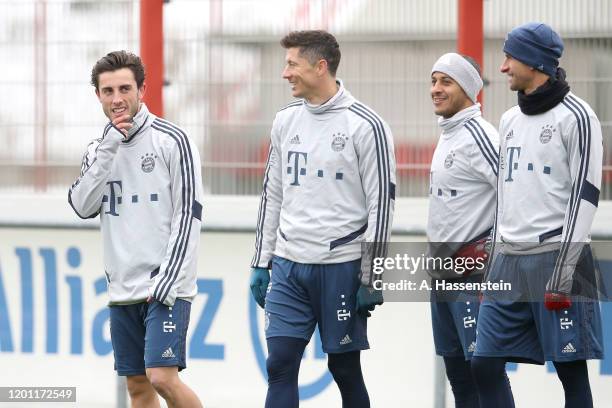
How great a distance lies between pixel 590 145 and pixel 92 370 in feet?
12.0

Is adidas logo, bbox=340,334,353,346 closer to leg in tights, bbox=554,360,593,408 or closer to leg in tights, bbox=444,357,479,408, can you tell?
leg in tights, bbox=444,357,479,408

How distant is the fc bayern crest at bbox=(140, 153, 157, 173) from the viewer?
23.9 feet

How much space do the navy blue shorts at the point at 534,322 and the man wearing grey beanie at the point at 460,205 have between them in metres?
0.49

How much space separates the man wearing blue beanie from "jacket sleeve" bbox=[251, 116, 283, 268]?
1127mm

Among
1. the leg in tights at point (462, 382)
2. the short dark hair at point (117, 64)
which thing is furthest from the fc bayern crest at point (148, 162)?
the leg in tights at point (462, 382)

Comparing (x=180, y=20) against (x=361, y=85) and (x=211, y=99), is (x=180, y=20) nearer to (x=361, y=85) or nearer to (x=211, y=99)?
(x=211, y=99)

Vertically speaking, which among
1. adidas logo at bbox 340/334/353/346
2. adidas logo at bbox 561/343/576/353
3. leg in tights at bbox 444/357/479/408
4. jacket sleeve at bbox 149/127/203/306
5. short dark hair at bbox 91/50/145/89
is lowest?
leg in tights at bbox 444/357/479/408

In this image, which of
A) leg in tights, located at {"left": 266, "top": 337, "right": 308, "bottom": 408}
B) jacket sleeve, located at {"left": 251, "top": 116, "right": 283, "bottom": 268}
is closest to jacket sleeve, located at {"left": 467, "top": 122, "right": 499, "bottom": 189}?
jacket sleeve, located at {"left": 251, "top": 116, "right": 283, "bottom": 268}

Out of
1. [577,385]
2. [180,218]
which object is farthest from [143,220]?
[577,385]

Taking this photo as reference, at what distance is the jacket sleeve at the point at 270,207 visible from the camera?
304 inches

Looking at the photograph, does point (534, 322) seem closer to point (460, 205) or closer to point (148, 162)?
point (460, 205)

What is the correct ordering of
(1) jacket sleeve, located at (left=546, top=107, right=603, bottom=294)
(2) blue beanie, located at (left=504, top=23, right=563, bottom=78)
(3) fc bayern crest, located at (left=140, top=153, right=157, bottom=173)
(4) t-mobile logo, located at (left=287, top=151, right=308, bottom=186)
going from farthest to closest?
(4) t-mobile logo, located at (left=287, top=151, right=308, bottom=186) < (3) fc bayern crest, located at (left=140, top=153, right=157, bottom=173) < (2) blue beanie, located at (left=504, top=23, right=563, bottom=78) < (1) jacket sleeve, located at (left=546, top=107, right=603, bottom=294)

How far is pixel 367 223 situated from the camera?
7.52 m

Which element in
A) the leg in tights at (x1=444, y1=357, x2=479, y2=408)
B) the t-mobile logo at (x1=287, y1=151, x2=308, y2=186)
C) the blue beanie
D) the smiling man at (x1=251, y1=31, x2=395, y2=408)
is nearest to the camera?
the blue beanie
